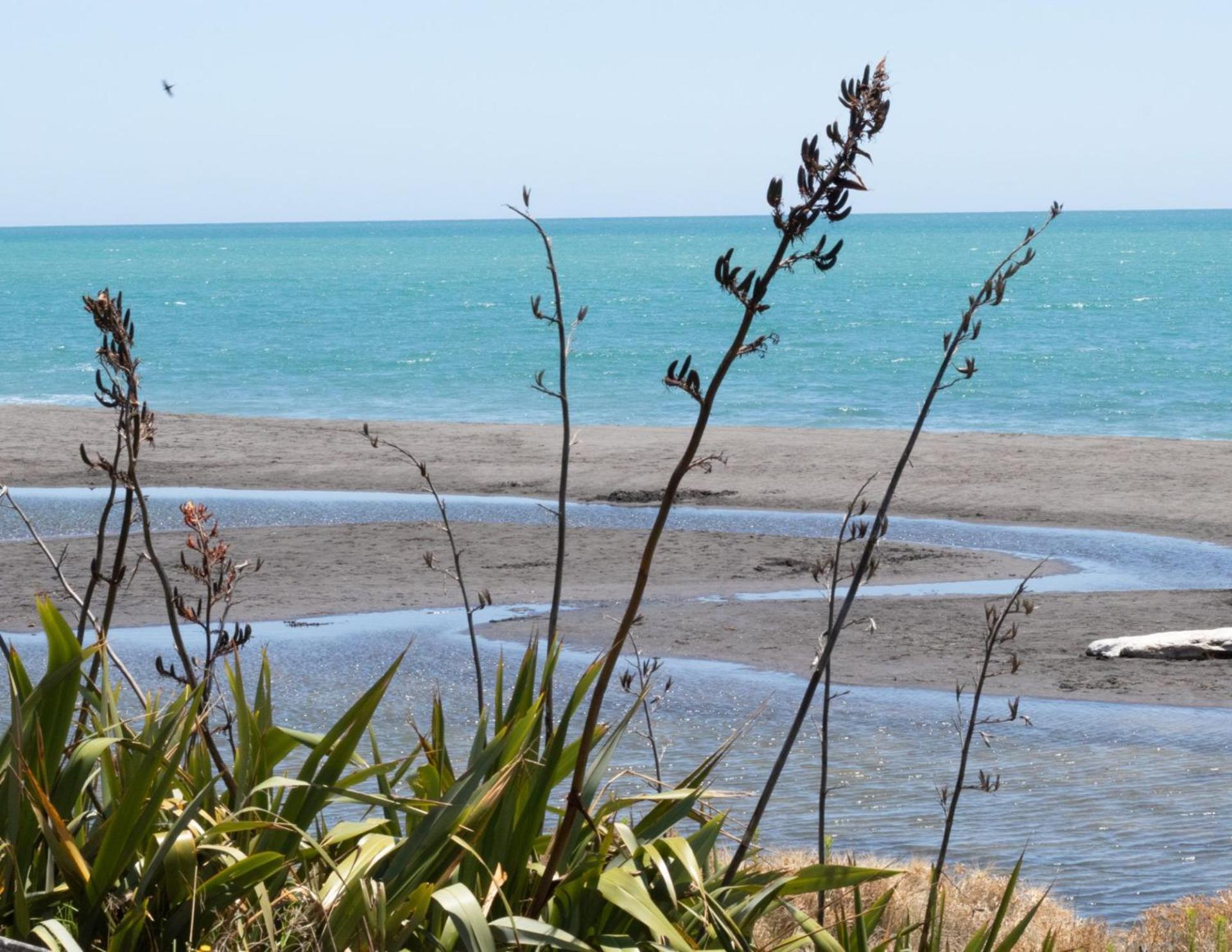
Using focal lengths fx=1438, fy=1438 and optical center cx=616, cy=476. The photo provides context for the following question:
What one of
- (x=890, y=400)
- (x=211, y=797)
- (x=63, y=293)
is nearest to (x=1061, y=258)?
(x=63, y=293)

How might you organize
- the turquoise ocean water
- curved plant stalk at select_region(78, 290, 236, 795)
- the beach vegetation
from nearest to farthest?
the beach vegetation → curved plant stalk at select_region(78, 290, 236, 795) → the turquoise ocean water

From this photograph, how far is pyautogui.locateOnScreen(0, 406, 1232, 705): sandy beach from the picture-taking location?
481 inches

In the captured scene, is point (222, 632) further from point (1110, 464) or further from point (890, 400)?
point (890, 400)

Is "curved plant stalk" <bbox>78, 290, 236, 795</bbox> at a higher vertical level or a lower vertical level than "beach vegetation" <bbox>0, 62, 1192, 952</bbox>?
higher

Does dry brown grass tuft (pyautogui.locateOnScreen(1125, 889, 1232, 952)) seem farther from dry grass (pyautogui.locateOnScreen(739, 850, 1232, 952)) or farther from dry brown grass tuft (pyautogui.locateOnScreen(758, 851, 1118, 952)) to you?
dry brown grass tuft (pyautogui.locateOnScreen(758, 851, 1118, 952))

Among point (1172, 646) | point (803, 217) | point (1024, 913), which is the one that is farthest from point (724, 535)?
point (803, 217)

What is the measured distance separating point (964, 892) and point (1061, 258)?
14008 centimetres

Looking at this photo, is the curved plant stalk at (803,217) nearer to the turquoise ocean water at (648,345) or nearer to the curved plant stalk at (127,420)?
the curved plant stalk at (127,420)

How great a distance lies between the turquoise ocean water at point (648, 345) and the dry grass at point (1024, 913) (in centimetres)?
837

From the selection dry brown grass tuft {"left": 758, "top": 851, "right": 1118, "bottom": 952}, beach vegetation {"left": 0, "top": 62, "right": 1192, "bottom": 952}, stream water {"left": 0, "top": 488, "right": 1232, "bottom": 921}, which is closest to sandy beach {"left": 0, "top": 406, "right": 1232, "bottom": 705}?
stream water {"left": 0, "top": 488, "right": 1232, "bottom": 921}

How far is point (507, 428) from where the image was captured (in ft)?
92.5

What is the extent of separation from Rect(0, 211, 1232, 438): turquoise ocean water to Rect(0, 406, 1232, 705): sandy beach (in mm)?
2920

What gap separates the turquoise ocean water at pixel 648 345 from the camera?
116ft

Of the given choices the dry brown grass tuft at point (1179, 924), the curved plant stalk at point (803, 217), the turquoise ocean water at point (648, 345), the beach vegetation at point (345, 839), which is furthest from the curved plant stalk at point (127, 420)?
the turquoise ocean water at point (648, 345)
